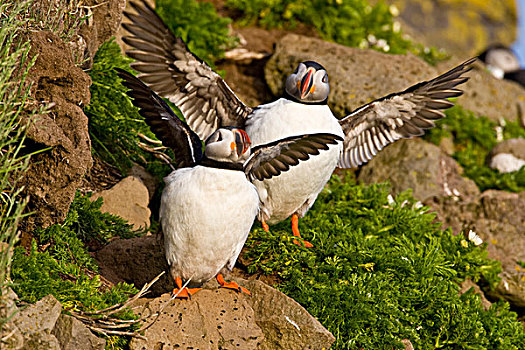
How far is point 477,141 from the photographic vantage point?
8.77 m

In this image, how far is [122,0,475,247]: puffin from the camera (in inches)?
199

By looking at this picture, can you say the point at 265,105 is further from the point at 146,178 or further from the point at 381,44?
the point at 381,44

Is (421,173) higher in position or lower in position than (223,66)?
lower

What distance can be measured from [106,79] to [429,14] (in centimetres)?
1598

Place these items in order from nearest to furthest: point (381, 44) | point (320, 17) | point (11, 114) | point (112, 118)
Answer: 1. point (11, 114)
2. point (112, 118)
3. point (320, 17)
4. point (381, 44)

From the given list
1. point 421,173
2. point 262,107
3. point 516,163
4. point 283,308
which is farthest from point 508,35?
point 283,308

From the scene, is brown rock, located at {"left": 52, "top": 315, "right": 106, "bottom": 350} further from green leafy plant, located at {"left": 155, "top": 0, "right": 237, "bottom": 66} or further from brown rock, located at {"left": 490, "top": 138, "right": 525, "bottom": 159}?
brown rock, located at {"left": 490, "top": 138, "right": 525, "bottom": 159}

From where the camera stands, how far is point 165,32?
16.6 ft

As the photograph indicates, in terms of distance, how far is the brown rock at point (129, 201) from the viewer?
17.7 ft

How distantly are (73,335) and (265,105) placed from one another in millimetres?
2723

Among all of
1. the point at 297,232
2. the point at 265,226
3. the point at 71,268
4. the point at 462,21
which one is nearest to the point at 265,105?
the point at 265,226

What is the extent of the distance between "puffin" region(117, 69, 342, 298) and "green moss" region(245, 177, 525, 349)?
31.7 inches

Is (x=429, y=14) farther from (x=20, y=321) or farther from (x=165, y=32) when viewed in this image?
(x=20, y=321)

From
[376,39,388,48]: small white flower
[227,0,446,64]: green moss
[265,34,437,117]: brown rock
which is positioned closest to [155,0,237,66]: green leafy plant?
[265,34,437,117]: brown rock
